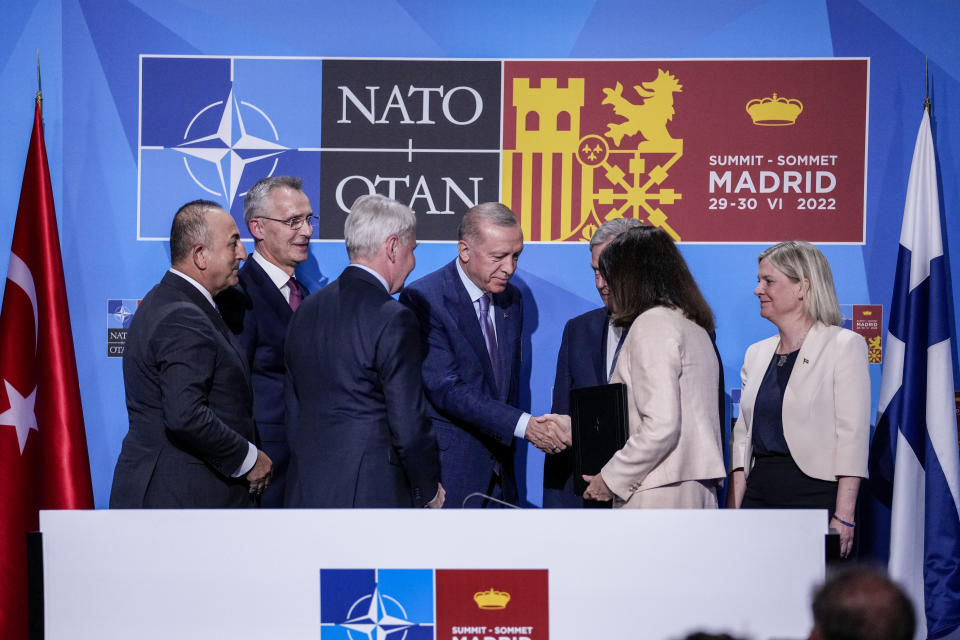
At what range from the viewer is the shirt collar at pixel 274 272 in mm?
3537

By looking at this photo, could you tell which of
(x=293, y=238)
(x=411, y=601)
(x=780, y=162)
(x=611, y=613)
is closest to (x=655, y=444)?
(x=611, y=613)

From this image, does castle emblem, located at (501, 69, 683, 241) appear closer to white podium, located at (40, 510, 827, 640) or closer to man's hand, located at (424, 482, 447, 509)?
man's hand, located at (424, 482, 447, 509)

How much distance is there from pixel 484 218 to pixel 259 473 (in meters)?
1.27

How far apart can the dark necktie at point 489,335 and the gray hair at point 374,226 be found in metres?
0.66

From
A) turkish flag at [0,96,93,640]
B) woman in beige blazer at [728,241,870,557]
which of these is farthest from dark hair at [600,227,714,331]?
turkish flag at [0,96,93,640]

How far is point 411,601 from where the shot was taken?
7.33 ft

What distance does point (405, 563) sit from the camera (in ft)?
7.37

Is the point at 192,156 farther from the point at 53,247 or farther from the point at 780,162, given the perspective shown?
the point at 780,162

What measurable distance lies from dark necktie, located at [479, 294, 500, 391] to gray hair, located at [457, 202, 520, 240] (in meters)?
0.25

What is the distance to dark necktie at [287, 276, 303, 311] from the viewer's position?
3516 mm

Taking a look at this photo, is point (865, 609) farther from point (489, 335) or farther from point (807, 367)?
point (489, 335)

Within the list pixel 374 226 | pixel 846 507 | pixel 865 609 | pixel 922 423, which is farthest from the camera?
pixel 922 423

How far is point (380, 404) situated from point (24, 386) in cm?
193

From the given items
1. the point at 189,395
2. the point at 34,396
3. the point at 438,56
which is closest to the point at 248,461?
the point at 189,395
